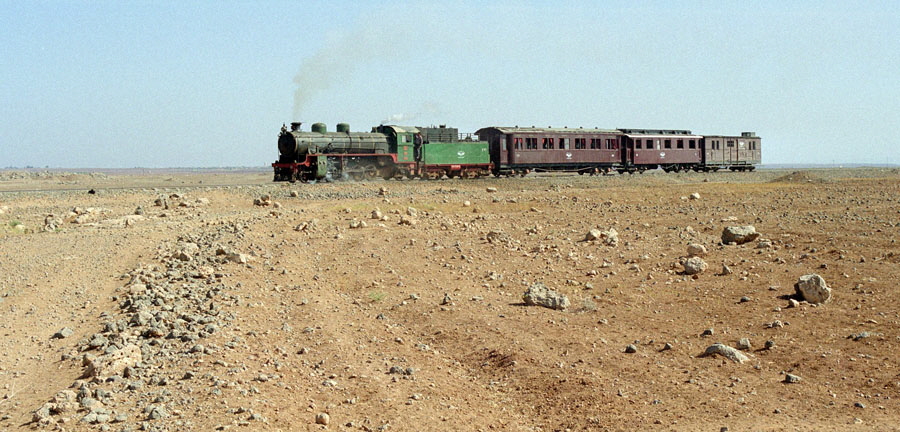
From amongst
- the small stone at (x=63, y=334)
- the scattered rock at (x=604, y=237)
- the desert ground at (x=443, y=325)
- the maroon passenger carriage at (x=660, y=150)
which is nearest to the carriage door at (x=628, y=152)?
the maroon passenger carriage at (x=660, y=150)

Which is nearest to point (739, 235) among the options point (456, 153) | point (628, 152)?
point (456, 153)

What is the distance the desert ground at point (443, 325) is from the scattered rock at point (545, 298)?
0.24 ft

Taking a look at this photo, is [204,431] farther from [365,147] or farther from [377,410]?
[365,147]

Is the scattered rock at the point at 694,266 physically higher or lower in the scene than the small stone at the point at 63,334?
higher

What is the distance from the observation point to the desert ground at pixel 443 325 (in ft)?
28.1

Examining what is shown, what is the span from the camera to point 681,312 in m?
12.6

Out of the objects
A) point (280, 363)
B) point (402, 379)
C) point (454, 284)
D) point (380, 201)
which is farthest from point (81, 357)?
point (380, 201)

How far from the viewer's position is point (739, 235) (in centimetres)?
1730

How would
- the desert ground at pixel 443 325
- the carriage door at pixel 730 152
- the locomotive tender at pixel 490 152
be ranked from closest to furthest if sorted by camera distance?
the desert ground at pixel 443 325 → the locomotive tender at pixel 490 152 → the carriage door at pixel 730 152

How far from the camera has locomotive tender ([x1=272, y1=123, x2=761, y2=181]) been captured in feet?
126

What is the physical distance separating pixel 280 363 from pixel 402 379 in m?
1.66

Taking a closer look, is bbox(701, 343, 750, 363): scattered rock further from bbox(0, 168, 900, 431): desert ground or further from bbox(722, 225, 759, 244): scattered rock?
bbox(722, 225, 759, 244): scattered rock

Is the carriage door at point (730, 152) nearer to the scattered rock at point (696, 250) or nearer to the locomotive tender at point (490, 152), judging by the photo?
the locomotive tender at point (490, 152)

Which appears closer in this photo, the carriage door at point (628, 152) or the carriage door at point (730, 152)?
the carriage door at point (628, 152)
